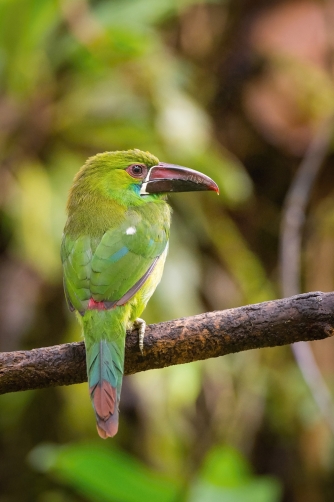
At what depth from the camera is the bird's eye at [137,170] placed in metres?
3.25

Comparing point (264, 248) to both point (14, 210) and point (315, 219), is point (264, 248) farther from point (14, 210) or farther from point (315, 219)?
point (14, 210)

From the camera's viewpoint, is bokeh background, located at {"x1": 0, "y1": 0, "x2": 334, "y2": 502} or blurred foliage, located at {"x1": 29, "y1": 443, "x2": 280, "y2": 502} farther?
bokeh background, located at {"x1": 0, "y1": 0, "x2": 334, "y2": 502}

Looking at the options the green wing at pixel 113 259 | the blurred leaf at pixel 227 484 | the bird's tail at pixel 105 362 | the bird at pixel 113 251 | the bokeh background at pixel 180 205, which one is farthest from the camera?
the bokeh background at pixel 180 205

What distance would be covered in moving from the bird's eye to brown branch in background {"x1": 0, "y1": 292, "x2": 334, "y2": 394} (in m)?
0.91

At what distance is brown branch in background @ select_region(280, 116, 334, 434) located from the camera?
4.29 meters

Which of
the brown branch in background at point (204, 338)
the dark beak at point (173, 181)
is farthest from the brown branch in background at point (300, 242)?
the brown branch in background at point (204, 338)

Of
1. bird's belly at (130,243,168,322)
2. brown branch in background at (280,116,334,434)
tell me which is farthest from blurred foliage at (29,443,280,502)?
bird's belly at (130,243,168,322)

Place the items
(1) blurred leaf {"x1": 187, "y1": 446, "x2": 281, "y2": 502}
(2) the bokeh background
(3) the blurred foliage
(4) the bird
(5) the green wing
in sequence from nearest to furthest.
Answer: (4) the bird → (5) the green wing → (3) the blurred foliage → (1) blurred leaf {"x1": 187, "y1": 446, "x2": 281, "y2": 502} → (2) the bokeh background

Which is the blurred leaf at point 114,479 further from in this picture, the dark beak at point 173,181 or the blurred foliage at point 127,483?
the dark beak at point 173,181

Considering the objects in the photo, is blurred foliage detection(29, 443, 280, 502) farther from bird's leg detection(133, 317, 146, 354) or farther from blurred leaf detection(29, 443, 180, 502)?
bird's leg detection(133, 317, 146, 354)

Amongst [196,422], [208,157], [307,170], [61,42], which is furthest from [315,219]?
[61,42]

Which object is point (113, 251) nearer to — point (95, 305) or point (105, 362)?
point (95, 305)

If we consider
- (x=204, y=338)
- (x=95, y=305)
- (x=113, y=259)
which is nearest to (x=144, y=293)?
(x=113, y=259)

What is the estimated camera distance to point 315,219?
19.6 ft
